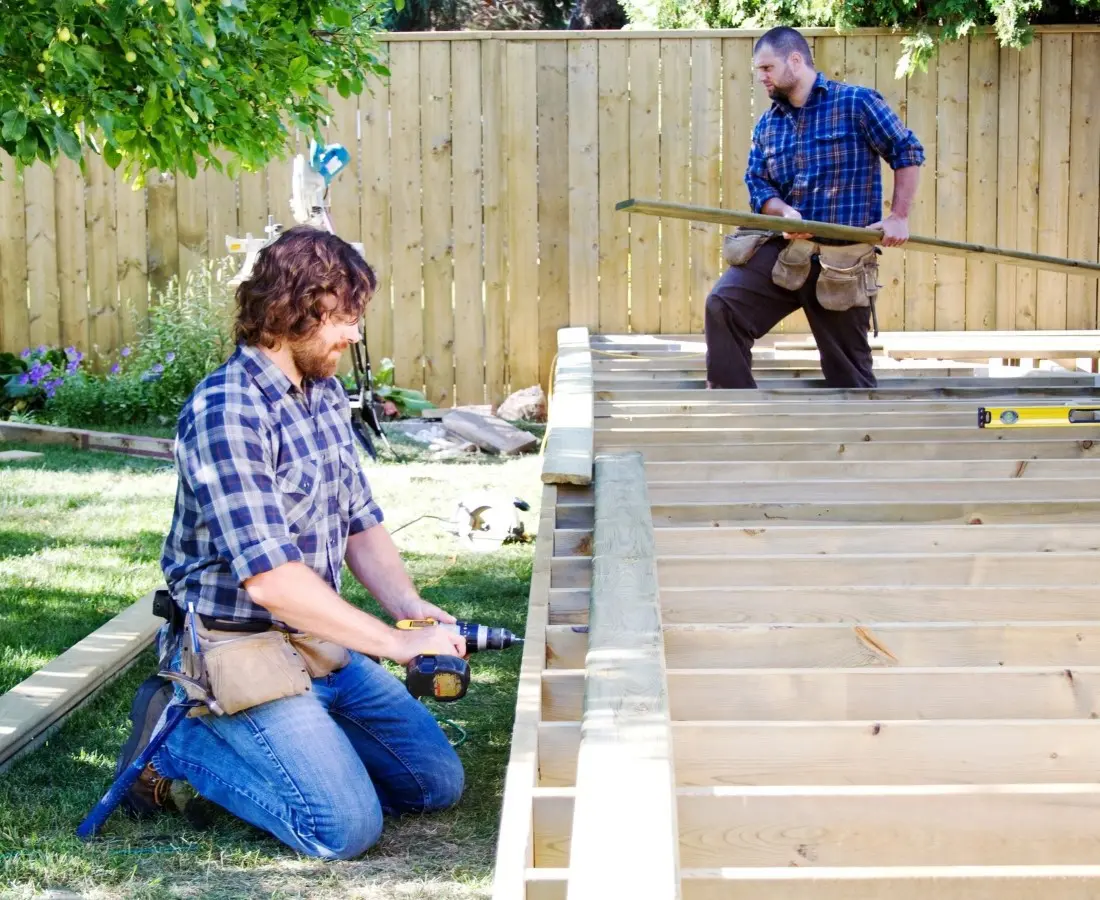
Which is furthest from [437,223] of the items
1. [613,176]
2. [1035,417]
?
[1035,417]

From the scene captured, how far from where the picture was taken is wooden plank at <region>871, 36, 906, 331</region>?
8.78 meters

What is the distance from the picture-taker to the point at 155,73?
3139mm

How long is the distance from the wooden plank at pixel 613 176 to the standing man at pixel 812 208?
3073 mm

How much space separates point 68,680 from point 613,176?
5.93 metres

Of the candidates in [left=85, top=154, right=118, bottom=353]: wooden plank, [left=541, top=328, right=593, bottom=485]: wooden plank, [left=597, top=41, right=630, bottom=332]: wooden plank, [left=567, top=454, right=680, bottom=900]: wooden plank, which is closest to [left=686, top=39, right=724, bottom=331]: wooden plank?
[left=597, top=41, right=630, bottom=332]: wooden plank

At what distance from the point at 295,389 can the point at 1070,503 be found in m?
2.22

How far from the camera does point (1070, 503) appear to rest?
380cm

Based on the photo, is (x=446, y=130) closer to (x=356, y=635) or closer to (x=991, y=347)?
(x=991, y=347)

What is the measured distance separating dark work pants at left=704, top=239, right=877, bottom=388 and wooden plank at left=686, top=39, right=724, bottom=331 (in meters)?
3.09

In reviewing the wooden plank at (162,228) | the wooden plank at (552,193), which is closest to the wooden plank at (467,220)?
the wooden plank at (552,193)

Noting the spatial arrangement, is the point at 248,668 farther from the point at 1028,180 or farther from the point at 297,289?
the point at 1028,180

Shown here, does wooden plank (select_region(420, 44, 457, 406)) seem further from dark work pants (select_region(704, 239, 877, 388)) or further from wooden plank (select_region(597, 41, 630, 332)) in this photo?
dark work pants (select_region(704, 239, 877, 388))

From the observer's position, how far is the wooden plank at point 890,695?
2.47 m

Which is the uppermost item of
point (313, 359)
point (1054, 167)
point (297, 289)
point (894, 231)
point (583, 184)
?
point (1054, 167)
